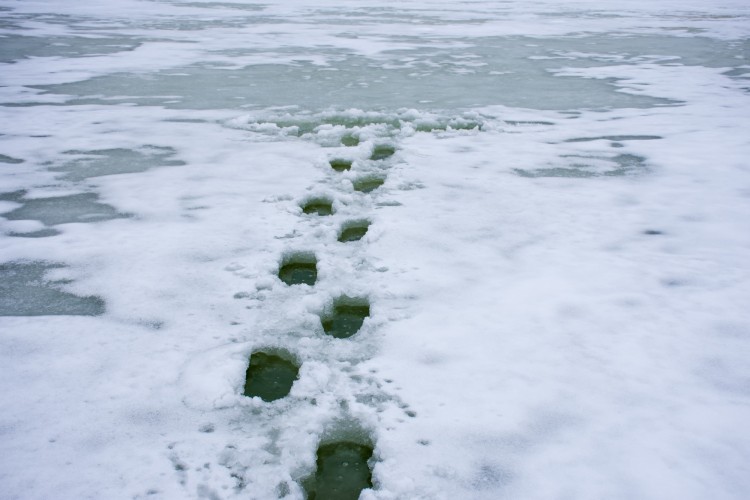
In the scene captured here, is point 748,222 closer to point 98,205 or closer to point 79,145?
point 98,205

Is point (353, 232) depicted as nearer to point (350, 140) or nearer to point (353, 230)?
point (353, 230)

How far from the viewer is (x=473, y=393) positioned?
1633mm

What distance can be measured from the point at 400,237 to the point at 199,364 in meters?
1.19

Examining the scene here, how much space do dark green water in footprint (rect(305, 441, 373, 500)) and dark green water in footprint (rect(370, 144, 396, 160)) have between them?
8.57ft

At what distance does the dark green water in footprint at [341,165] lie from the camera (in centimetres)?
366

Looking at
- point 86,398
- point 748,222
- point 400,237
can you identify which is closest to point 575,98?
point 748,222

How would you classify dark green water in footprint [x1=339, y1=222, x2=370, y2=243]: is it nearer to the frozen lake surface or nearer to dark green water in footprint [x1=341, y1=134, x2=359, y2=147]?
the frozen lake surface

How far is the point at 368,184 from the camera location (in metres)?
3.39

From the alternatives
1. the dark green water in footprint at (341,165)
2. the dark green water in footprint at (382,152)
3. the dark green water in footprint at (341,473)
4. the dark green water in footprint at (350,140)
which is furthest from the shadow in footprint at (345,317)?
the dark green water in footprint at (350,140)

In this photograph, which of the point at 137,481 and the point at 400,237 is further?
the point at 400,237

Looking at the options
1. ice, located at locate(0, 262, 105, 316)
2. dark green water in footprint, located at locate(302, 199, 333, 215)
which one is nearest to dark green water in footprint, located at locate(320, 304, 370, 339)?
ice, located at locate(0, 262, 105, 316)

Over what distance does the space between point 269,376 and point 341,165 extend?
2192 mm

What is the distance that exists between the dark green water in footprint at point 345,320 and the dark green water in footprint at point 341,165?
5.54 feet

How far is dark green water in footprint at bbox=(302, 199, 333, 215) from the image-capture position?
298cm
